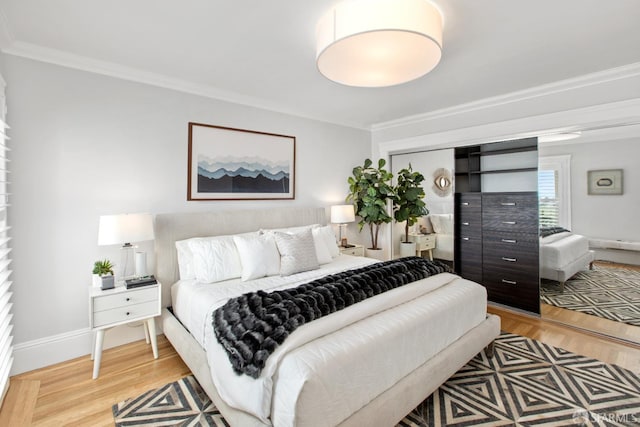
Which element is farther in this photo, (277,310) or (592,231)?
(592,231)

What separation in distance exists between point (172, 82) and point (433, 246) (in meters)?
3.85

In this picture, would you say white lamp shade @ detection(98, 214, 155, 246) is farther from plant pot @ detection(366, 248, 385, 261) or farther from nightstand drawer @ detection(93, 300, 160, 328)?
plant pot @ detection(366, 248, 385, 261)

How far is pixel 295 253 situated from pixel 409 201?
86.5 inches

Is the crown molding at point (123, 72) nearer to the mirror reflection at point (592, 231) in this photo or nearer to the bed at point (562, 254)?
the mirror reflection at point (592, 231)

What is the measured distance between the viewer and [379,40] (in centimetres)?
A: 175

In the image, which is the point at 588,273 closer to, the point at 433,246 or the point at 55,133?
the point at 433,246

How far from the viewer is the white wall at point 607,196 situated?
→ 293 cm

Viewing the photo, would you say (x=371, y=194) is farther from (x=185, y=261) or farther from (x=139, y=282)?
(x=139, y=282)

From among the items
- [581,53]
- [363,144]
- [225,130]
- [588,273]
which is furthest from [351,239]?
[581,53]

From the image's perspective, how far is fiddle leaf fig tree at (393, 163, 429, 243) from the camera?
14.2 feet

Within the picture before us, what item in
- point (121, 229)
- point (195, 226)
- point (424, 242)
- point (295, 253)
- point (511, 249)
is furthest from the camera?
point (424, 242)

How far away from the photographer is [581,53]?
8.00 feet

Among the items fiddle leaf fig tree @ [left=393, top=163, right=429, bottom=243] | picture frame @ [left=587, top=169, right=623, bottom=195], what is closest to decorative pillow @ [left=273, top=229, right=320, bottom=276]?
fiddle leaf fig tree @ [left=393, top=163, right=429, bottom=243]

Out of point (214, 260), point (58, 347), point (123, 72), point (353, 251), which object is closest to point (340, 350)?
point (214, 260)
